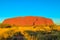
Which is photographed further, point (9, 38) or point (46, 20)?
point (46, 20)

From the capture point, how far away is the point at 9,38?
3034 centimetres

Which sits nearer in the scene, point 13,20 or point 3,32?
point 3,32

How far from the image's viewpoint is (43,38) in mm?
30375

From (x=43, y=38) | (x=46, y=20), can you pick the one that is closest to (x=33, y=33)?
(x=43, y=38)

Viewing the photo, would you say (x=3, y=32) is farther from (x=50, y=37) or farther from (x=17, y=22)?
(x=17, y=22)

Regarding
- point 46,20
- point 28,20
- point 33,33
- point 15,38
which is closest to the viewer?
point 15,38

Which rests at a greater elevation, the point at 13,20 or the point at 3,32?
the point at 13,20

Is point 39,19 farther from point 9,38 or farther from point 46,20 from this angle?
point 9,38

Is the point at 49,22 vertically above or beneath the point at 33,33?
above

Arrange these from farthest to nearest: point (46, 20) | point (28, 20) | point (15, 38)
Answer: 1. point (46, 20)
2. point (28, 20)
3. point (15, 38)

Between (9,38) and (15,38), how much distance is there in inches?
35.3

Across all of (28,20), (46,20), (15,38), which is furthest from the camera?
(46,20)

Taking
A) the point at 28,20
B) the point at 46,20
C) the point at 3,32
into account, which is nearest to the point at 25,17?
the point at 28,20

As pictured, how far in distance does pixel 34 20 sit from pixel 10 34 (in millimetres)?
18859
